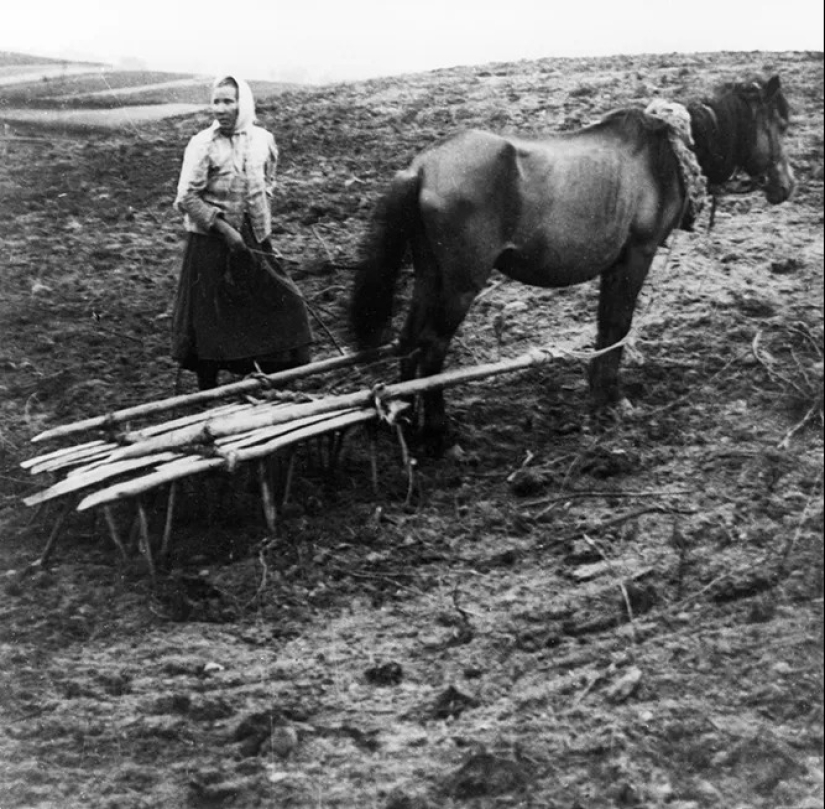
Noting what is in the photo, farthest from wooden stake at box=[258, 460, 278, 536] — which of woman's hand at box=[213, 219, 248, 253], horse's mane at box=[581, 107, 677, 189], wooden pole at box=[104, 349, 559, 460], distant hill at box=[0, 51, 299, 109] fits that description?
horse's mane at box=[581, 107, 677, 189]

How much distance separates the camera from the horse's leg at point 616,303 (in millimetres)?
3502

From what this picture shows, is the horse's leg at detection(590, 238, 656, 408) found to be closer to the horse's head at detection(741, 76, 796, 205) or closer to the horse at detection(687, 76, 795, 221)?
the horse at detection(687, 76, 795, 221)

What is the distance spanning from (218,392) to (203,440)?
1.29 ft

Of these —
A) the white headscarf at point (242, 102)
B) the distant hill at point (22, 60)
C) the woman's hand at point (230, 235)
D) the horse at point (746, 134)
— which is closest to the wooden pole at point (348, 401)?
the woman's hand at point (230, 235)

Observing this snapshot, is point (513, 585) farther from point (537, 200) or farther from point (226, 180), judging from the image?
point (226, 180)

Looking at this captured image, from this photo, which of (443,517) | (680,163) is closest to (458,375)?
(443,517)

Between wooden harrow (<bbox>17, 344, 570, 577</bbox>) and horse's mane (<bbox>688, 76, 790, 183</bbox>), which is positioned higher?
horse's mane (<bbox>688, 76, 790, 183</bbox>)

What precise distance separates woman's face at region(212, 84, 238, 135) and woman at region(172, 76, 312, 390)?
3cm

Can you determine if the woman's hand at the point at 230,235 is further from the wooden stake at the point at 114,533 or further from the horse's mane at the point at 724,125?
the horse's mane at the point at 724,125

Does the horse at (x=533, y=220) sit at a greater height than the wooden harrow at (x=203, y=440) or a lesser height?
greater

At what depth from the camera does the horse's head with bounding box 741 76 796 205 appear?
317 cm

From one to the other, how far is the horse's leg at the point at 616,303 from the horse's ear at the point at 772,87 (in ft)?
2.39

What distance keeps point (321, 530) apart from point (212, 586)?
0.39m

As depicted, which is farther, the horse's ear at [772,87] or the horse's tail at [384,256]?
the horse's tail at [384,256]
